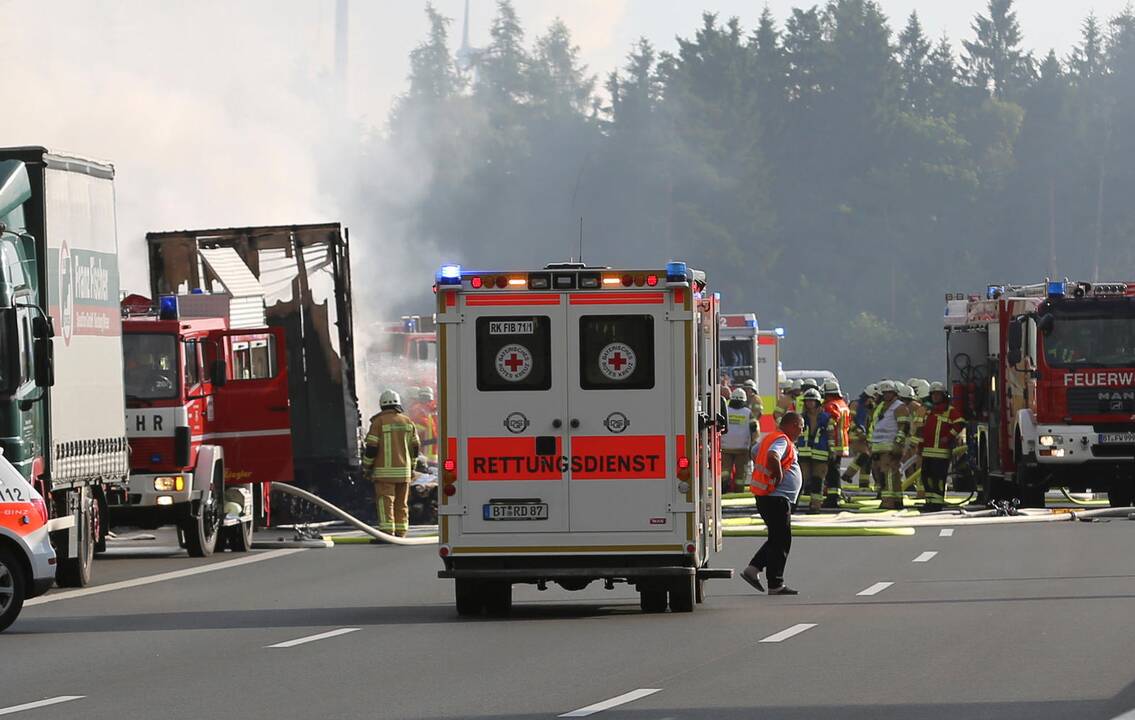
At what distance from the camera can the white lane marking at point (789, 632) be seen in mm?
15167

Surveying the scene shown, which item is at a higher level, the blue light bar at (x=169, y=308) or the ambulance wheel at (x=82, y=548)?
the blue light bar at (x=169, y=308)

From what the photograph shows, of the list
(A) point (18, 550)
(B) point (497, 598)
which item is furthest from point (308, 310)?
(A) point (18, 550)

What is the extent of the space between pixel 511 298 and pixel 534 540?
177 centimetres

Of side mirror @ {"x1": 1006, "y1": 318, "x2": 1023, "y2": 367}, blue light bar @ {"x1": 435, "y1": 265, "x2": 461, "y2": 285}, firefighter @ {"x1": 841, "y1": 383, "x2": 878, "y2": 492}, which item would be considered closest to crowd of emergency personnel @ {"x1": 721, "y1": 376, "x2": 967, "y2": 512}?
side mirror @ {"x1": 1006, "y1": 318, "x2": 1023, "y2": 367}

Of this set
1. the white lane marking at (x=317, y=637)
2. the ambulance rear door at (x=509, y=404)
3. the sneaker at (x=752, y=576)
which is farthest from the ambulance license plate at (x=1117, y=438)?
the white lane marking at (x=317, y=637)

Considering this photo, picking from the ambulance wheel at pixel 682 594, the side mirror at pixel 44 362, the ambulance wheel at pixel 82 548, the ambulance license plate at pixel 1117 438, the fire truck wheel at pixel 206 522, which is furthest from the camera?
the ambulance license plate at pixel 1117 438

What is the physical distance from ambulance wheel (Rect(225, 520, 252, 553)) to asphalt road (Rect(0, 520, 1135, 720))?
292 cm

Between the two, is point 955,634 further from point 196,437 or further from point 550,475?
point 196,437

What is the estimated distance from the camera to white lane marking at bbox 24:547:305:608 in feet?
67.0

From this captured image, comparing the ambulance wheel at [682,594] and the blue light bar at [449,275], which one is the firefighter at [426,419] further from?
the blue light bar at [449,275]

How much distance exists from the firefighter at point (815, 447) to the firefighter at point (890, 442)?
919 mm

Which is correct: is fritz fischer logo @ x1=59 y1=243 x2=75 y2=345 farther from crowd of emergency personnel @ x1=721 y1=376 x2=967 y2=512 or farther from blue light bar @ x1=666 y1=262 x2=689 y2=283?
crowd of emergency personnel @ x1=721 y1=376 x2=967 y2=512

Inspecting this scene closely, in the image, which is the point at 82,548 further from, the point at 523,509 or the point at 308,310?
the point at 308,310

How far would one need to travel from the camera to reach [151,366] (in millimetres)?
24516
